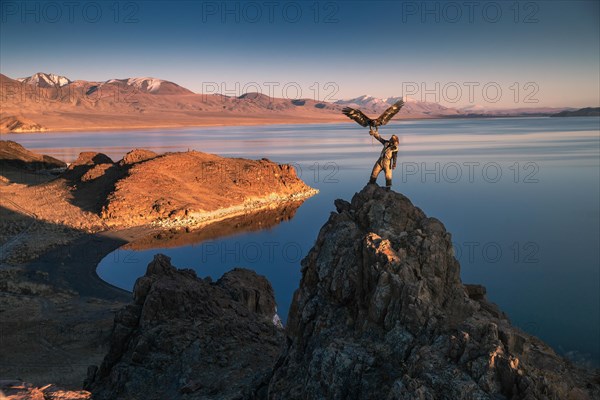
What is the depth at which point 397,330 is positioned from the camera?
8.62 metres

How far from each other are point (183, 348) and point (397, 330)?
684cm

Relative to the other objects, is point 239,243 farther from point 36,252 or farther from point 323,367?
point 323,367

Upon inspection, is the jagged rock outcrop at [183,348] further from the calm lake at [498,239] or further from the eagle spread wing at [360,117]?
the calm lake at [498,239]

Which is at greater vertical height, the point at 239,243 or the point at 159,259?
the point at 159,259

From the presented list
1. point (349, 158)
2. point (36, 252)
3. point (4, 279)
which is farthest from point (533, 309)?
point (349, 158)

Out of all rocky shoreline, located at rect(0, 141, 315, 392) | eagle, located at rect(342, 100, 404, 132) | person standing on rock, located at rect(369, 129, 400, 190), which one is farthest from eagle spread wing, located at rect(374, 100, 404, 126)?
rocky shoreline, located at rect(0, 141, 315, 392)

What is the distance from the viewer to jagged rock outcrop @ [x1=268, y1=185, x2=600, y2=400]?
7.51m

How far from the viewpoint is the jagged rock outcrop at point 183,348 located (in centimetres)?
1212

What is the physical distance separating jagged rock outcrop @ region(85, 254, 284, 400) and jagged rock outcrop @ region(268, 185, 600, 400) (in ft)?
5.73

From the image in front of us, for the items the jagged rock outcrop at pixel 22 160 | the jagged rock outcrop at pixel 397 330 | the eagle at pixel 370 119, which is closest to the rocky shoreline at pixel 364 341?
the jagged rock outcrop at pixel 397 330

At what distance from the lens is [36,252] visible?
34062 mm

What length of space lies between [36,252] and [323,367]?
103ft

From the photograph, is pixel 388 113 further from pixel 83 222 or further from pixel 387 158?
pixel 83 222

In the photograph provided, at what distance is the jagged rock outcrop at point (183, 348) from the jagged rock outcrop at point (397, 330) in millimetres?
1746
